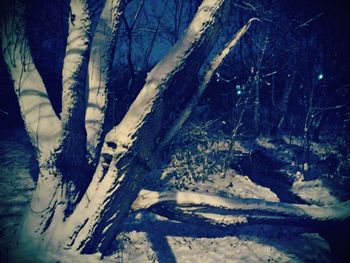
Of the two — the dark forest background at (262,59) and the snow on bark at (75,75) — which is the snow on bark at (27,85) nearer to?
the snow on bark at (75,75)

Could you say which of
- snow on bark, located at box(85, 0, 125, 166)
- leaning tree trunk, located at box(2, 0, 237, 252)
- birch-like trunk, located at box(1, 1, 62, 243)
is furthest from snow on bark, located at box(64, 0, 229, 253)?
birch-like trunk, located at box(1, 1, 62, 243)

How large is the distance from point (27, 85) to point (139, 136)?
170 centimetres

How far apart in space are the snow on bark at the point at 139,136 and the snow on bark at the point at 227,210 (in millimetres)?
676

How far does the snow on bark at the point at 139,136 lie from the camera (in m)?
2.71

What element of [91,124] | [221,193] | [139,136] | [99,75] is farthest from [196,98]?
[221,193]

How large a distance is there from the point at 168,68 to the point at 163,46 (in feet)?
23.2

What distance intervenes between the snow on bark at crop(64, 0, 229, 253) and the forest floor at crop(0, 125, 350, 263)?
44cm

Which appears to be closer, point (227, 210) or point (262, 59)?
point (227, 210)

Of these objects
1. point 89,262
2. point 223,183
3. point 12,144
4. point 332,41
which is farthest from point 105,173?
point 332,41

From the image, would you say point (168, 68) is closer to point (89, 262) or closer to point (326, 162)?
point (89, 262)

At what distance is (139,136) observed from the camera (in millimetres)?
2719

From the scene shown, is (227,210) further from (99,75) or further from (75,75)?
(75,75)

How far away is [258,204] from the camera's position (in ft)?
12.9

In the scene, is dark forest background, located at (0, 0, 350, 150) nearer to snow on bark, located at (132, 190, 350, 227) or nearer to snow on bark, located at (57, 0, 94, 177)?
snow on bark, located at (132, 190, 350, 227)
